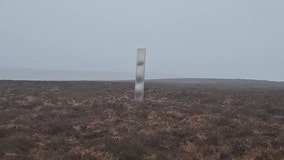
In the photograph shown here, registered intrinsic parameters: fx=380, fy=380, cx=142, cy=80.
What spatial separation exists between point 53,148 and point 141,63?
1294 centimetres

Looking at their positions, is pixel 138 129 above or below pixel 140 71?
below

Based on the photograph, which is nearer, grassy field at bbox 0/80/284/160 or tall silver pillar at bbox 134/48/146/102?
grassy field at bbox 0/80/284/160

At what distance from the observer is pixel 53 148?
1285cm

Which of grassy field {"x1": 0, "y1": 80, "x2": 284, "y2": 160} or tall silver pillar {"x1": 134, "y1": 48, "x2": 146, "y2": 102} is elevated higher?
tall silver pillar {"x1": 134, "y1": 48, "x2": 146, "y2": 102}

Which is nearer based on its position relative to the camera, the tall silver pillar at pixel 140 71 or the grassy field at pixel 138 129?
the grassy field at pixel 138 129

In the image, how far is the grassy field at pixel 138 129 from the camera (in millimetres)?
12531

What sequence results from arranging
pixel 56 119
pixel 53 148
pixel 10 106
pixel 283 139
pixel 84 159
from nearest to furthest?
pixel 84 159, pixel 53 148, pixel 283 139, pixel 56 119, pixel 10 106

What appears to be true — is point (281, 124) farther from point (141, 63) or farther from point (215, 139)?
point (141, 63)

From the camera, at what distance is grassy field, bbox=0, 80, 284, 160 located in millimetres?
12531

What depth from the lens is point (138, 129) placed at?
1605 centimetres

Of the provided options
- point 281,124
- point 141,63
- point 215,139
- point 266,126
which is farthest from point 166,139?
point 141,63

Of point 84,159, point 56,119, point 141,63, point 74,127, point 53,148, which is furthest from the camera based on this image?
point 141,63

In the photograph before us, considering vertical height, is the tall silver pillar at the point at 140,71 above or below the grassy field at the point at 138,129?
above

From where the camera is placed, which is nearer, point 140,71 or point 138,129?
point 138,129
